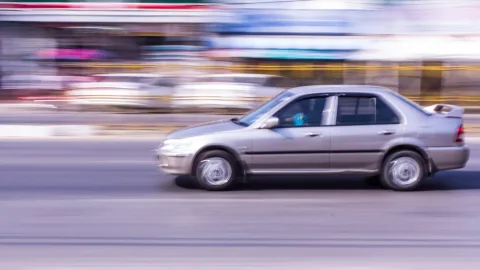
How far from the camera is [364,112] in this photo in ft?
33.8

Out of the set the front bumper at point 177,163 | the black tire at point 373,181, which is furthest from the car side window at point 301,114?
the front bumper at point 177,163

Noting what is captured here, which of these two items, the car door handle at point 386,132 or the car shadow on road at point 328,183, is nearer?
the car door handle at point 386,132

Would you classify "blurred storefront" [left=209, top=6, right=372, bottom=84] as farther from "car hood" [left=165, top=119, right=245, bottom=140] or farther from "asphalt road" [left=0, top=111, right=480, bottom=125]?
"car hood" [left=165, top=119, right=245, bottom=140]

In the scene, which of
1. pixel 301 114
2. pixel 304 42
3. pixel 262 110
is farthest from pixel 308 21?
pixel 301 114

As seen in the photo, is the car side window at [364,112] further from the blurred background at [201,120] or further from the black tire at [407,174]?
the blurred background at [201,120]

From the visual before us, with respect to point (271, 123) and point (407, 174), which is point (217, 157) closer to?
point (271, 123)

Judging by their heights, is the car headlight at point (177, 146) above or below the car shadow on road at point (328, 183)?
above

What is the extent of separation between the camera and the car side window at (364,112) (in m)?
10.2

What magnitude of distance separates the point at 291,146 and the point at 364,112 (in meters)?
Result: 1.05

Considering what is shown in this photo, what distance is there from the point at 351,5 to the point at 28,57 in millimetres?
14096

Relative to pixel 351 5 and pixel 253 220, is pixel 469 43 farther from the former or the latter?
pixel 253 220

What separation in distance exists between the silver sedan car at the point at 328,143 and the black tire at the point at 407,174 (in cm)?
1

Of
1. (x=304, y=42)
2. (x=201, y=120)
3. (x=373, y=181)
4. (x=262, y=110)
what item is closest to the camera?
(x=262, y=110)

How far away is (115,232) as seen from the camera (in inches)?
312
